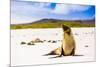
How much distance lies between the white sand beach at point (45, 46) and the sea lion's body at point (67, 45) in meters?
0.04

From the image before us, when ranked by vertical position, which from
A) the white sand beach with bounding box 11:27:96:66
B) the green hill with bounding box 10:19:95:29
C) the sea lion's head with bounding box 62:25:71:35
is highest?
the green hill with bounding box 10:19:95:29

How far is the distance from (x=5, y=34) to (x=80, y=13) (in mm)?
941

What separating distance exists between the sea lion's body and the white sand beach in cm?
4

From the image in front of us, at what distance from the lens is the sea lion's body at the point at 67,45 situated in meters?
2.29

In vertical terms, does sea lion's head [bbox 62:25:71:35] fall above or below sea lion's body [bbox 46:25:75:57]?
above

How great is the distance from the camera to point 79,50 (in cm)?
238

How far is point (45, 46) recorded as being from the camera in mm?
2225

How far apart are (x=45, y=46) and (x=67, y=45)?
282 mm

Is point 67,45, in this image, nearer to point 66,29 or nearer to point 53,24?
point 66,29

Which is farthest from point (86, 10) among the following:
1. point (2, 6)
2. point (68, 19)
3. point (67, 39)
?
point (2, 6)

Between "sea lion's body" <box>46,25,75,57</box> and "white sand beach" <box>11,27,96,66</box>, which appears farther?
"sea lion's body" <box>46,25,75,57</box>

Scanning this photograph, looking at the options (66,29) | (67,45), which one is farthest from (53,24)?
(67,45)

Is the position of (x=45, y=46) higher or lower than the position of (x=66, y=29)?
lower

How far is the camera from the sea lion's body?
7.52ft
